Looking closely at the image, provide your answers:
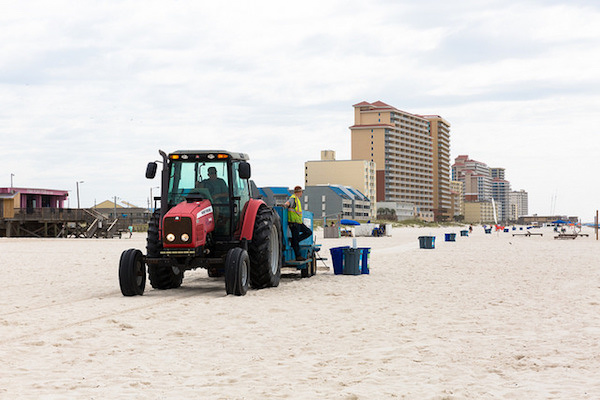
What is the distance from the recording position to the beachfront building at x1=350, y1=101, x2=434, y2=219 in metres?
157

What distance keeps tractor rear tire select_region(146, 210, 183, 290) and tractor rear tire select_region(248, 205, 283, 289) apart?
5.38 feet

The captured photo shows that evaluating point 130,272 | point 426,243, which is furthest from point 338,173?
point 130,272

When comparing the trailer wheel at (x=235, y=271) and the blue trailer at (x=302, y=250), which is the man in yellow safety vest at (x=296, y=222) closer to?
the blue trailer at (x=302, y=250)

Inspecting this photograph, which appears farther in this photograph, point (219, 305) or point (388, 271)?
point (388, 271)

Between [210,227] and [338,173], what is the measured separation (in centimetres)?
13235

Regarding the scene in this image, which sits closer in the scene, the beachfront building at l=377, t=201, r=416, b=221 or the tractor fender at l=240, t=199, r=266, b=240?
the tractor fender at l=240, t=199, r=266, b=240

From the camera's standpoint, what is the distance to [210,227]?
11312mm

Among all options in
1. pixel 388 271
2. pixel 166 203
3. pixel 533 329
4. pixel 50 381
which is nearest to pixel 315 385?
pixel 50 381

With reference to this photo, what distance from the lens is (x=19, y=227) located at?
168 ft

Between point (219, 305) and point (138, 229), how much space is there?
195ft

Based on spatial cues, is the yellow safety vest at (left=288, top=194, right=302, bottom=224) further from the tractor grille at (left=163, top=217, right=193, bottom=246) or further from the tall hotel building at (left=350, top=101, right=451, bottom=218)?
the tall hotel building at (left=350, top=101, right=451, bottom=218)

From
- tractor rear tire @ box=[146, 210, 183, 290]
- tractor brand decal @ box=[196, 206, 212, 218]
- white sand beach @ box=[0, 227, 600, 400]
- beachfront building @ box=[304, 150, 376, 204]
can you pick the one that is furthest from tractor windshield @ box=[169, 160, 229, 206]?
beachfront building @ box=[304, 150, 376, 204]

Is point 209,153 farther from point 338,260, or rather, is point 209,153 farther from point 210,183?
point 338,260

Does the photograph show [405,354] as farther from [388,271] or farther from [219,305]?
[388,271]
